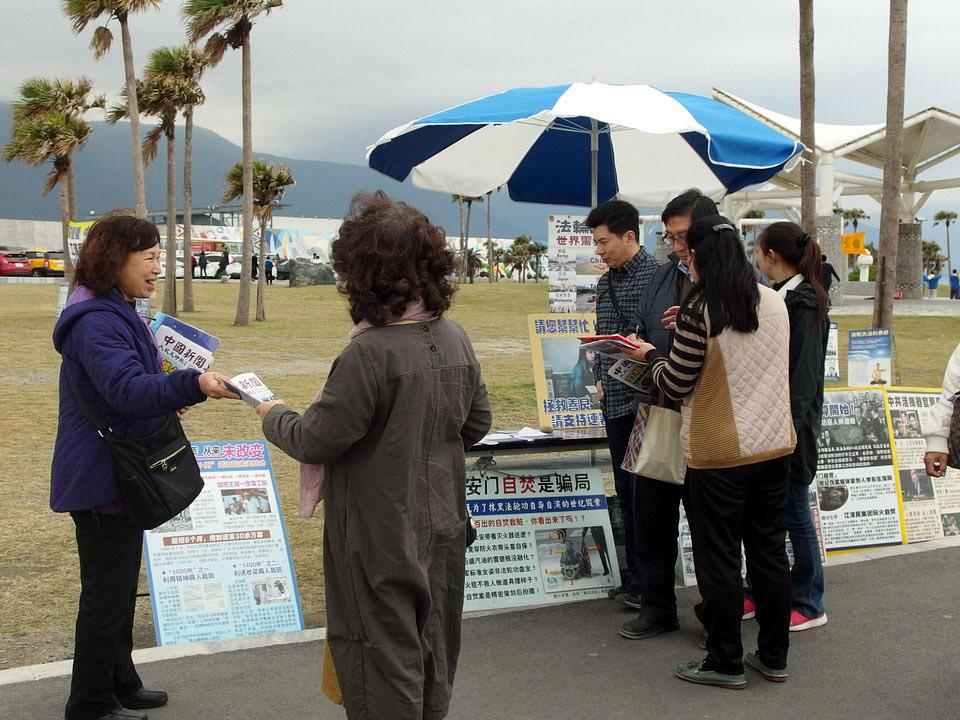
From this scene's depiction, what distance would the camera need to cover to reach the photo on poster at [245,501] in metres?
4.68

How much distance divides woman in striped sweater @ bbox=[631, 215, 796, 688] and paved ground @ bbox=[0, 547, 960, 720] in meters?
0.25

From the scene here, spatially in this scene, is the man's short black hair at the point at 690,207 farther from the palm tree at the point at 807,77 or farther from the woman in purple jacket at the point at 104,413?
the palm tree at the point at 807,77

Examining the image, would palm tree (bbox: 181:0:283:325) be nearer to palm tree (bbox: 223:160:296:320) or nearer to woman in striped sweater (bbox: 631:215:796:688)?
palm tree (bbox: 223:160:296:320)

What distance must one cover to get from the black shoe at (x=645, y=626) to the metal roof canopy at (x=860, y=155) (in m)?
28.2

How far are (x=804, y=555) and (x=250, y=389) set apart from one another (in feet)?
9.94

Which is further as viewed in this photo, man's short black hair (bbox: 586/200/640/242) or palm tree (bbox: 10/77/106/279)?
palm tree (bbox: 10/77/106/279)

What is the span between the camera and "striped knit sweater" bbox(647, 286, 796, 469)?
12.4 feet

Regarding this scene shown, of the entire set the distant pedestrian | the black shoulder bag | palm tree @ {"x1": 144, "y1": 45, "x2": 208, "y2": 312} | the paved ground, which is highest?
palm tree @ {"x1": 144, "y1": 45, "x2": 208, "y2": 312}

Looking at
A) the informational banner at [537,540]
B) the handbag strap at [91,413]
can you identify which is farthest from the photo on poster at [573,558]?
the handbag strap at [91,413]

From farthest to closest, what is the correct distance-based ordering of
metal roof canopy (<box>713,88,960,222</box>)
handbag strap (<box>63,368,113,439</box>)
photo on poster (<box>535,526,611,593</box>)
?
metal roof canopy (<box>713,88,960,222</box>)
photo on poster (<box>535,526,611,593</box>)
handbag strap (<box>63,368,113,439</box>)

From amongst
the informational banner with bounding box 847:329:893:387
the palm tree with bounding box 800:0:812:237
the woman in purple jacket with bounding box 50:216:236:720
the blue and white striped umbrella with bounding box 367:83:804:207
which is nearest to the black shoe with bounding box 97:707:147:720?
the woman in purple jacket with bounding box 50:216:236:720

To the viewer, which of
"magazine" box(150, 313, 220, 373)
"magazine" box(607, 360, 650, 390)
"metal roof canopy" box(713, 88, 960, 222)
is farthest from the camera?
"metal roof canopy" box(713, 88, 960, 222)

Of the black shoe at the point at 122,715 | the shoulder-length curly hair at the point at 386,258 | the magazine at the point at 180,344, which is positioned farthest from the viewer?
the magazine at the point at 180,344

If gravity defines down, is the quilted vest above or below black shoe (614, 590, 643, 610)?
above
